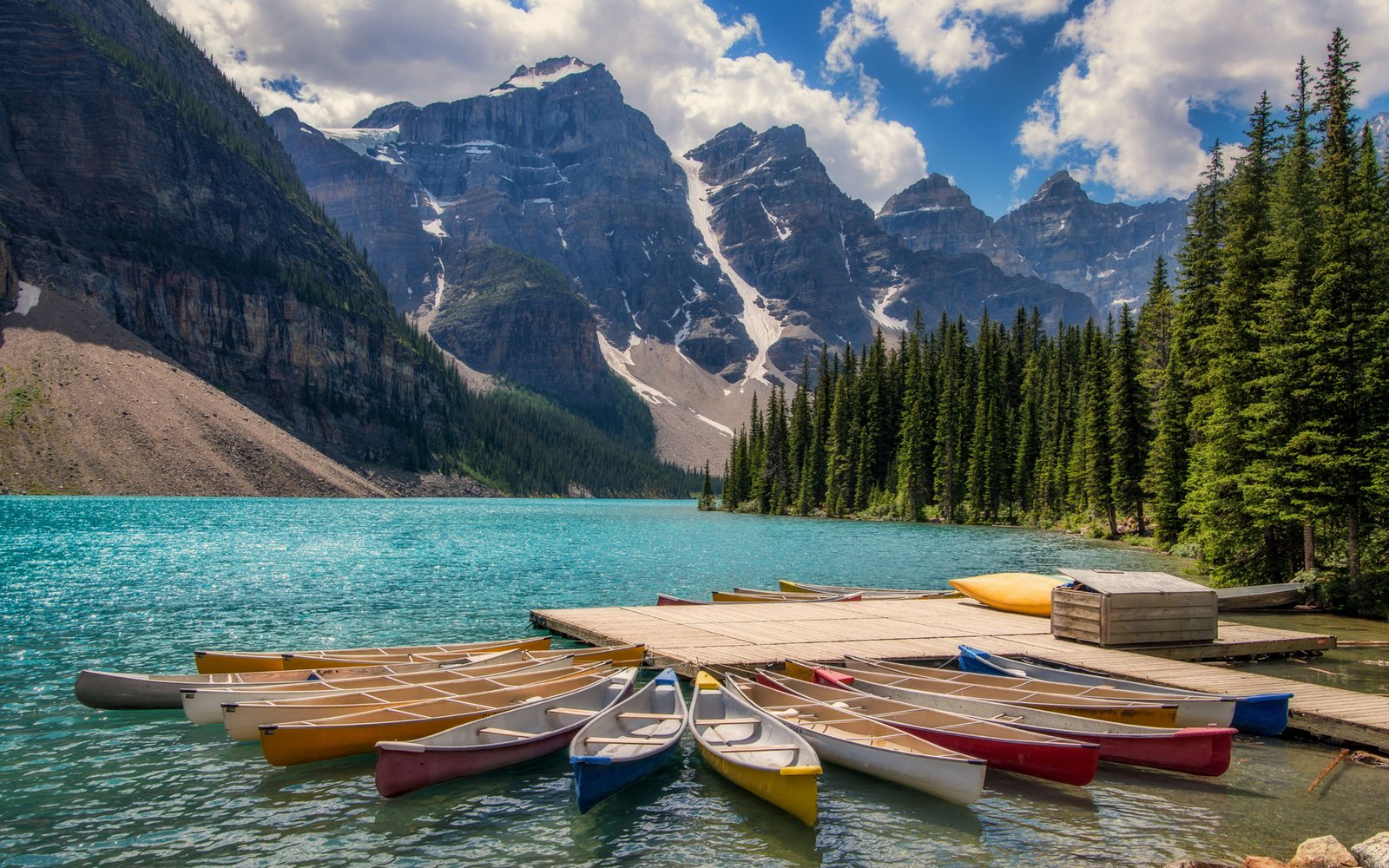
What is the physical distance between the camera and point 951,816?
455 inches

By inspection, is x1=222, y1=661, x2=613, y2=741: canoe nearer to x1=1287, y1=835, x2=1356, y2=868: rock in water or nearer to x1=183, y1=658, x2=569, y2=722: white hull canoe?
x1=183, y1=658, x2=569, y2=722: white hull canoe

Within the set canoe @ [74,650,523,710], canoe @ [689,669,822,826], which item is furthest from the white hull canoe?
canoe @ [689,669,822,826]

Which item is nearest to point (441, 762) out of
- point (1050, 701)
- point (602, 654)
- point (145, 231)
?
point (602, 654)

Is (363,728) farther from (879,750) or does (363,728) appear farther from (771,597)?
(771,597)

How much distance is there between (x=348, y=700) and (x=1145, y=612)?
1740 cm

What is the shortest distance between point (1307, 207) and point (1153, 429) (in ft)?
121

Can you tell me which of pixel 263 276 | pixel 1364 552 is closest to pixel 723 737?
pixel 1364 552

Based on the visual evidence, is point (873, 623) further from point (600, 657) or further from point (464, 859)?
point (464, 859)

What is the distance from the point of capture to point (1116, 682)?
15.8 meters

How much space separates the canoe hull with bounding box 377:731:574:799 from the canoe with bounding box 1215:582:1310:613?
2561 cm

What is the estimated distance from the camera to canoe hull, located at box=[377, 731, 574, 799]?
1153 cm

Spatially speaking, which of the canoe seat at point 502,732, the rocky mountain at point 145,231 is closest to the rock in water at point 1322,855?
the canoe seat at point 502,732

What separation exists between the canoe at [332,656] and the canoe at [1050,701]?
27.6ft

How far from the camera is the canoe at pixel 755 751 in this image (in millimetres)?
10891
